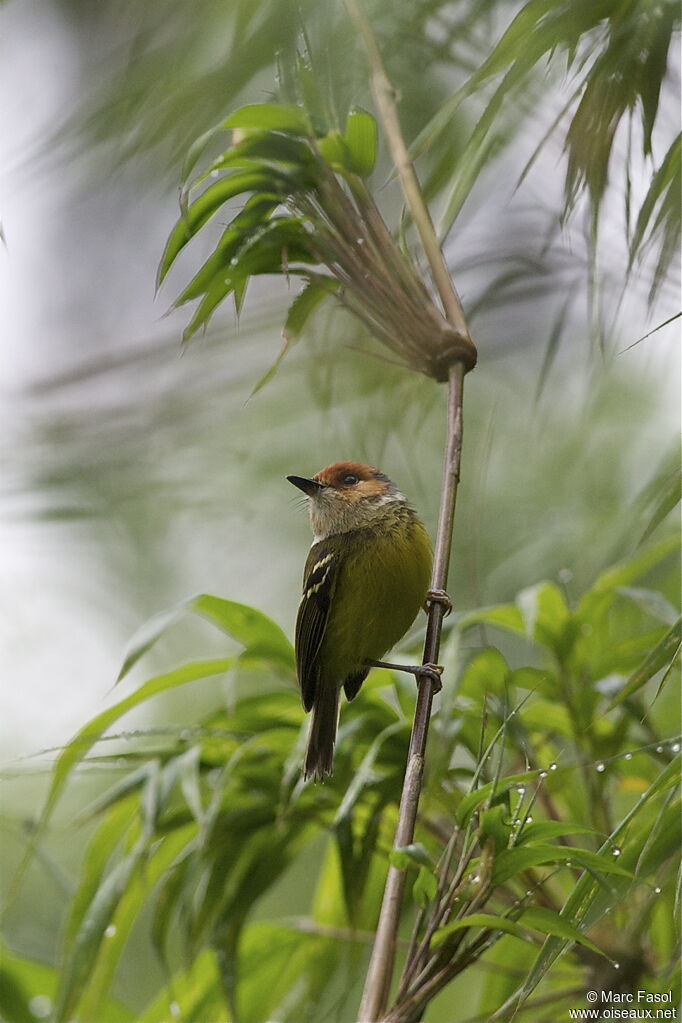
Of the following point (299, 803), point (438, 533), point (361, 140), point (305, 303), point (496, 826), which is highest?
point (361, 140)

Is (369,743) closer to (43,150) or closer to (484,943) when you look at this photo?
(484,943)

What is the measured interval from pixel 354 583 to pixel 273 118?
0.97 metres

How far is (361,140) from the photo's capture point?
1823mm

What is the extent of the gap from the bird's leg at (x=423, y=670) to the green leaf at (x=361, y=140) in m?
0.90

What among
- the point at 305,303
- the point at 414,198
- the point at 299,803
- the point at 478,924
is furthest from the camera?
the point at 299,803

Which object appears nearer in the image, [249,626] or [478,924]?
[478,924]

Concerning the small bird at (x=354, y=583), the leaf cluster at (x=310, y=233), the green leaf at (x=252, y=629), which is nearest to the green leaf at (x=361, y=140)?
the leaf cluster at (x=310, y=233)

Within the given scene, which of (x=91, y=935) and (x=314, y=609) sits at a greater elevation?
(x=314, y=609)

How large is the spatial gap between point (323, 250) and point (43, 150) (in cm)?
52

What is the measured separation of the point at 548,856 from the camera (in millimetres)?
1370

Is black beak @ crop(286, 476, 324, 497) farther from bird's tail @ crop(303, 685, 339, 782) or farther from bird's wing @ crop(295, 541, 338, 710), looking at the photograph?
bird's tail @ crop(303, 685, 339, 782)

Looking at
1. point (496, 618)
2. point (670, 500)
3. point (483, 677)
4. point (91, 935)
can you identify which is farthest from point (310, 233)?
point (91, 935)

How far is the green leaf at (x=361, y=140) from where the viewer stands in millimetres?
1804

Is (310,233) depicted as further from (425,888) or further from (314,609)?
(425,888)
